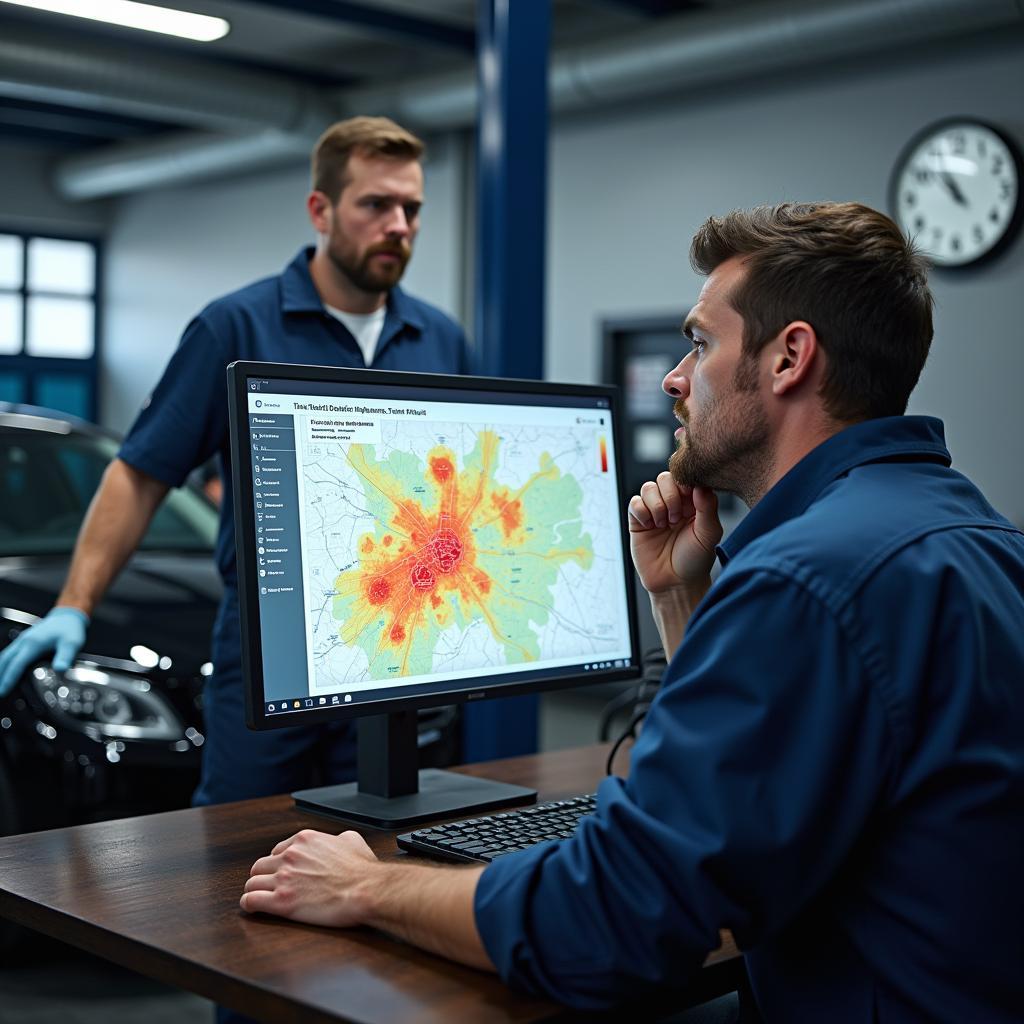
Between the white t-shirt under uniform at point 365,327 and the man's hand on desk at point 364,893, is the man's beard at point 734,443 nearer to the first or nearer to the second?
the man's hand on desk at point 364,893

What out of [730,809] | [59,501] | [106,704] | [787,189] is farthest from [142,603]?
[787,189]

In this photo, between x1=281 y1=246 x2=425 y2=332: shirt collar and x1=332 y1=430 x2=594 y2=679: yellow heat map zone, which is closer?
x1=332 y1=430 x2=594 y2=679: yellow heat map zone

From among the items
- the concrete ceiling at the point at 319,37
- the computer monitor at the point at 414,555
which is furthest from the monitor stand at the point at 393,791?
the concrete ceiling at the point at 319,37

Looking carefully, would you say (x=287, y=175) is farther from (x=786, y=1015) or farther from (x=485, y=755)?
(x=786, y=1015)

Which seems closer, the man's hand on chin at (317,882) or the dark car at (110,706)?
the man's hand on chin at (317,882)

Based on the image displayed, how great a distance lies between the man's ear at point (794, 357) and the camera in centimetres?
127

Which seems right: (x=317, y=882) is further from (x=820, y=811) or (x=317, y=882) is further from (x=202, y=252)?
(x=202, y=252)

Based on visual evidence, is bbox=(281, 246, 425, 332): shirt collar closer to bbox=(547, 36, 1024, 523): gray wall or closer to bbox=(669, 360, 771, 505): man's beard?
bbox=(669, 360, 771, 505): man's beard

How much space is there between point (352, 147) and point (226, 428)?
67 centimetres

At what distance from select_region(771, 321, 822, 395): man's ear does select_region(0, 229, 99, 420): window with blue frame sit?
1125cm

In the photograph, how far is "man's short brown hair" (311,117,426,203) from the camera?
106 inches

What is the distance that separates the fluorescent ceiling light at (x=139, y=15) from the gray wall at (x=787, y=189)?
8.13ft

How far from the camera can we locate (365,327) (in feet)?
8.51

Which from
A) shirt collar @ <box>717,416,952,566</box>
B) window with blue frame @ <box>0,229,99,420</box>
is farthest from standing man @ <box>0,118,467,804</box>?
window with blue frame @ <box>0,229,99,420</box>
